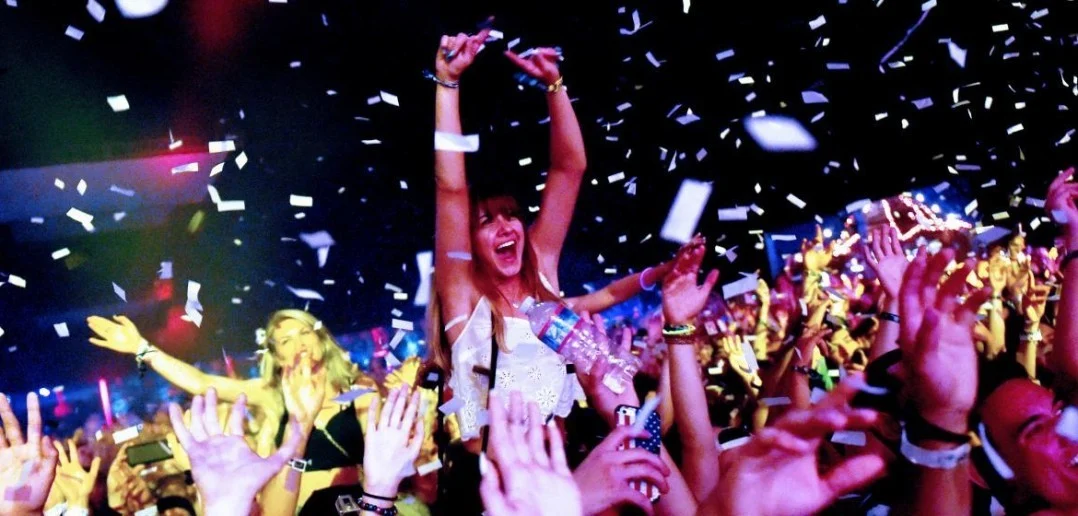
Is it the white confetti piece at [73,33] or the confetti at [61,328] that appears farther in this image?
the confetti at [61,328]

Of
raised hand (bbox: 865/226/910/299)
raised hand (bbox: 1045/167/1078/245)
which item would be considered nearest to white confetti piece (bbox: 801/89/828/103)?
raised hand (bbox: 1045/167/1078/245)

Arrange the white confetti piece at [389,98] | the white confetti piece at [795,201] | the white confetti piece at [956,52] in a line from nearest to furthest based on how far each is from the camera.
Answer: the white confetti piece at [389,98] → the white confetti piece at [956,52] → the white confetti piece at [795,201]

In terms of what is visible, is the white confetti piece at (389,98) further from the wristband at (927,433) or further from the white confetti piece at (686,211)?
the wristband at (927,433)

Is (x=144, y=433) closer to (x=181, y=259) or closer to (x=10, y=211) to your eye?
(x=181, y=259)

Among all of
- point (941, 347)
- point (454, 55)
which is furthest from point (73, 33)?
point (941, 347)

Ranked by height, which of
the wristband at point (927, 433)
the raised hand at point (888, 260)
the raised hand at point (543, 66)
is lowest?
the wristband at point (927, 433)

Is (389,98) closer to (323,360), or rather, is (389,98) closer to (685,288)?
(323,360)

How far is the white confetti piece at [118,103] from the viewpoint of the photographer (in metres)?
3.13

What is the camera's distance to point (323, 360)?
3.14 m

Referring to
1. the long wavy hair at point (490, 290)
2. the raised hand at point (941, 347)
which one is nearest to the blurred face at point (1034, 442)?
the raised hand at point (941, 347)

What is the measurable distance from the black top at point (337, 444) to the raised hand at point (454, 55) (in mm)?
1259

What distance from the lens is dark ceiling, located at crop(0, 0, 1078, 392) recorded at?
3055 mm

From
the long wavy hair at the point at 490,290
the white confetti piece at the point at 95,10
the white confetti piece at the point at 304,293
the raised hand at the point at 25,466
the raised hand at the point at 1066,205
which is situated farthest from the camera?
the white confetti piece at the point at 304,293

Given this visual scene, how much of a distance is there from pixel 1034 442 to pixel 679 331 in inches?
28.7
